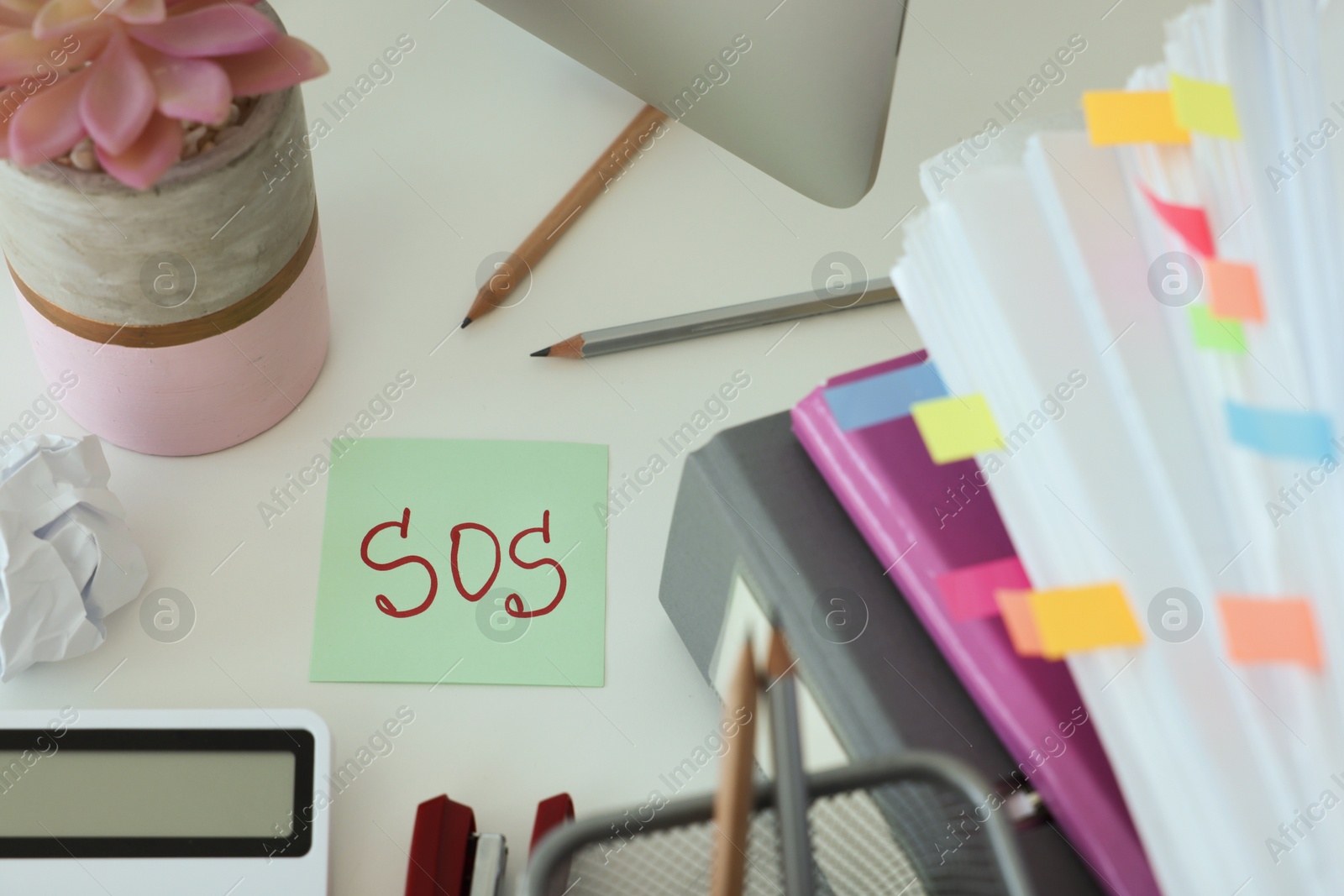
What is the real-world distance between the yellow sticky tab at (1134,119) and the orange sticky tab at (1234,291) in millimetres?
70

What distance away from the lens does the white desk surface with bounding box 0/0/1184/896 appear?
0.57 meters

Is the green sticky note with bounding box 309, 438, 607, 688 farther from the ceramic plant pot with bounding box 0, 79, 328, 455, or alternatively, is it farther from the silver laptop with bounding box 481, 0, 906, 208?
the silver laptop with bounding box 481, 0, 906, 208

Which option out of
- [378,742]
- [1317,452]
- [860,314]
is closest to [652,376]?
[860,314]

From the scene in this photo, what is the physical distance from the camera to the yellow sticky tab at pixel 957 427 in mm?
458

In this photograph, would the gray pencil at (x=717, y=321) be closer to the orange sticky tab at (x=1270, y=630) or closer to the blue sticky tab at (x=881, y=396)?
the blue sticky tab at (x=881, y=396)

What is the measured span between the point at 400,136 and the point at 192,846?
0.44 metres

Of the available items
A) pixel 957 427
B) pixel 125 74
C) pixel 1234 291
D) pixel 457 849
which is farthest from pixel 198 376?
pixel 1234 291

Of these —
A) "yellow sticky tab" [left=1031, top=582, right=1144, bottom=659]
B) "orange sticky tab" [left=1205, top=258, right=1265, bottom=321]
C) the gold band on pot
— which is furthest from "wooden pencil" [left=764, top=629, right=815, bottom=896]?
the gold band on pot

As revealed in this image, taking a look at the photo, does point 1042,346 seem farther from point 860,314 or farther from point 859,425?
point 860,314

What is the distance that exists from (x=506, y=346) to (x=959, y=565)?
322 millimetres

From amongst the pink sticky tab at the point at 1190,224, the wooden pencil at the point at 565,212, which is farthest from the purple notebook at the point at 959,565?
the wooden pencil at the point at 565,212

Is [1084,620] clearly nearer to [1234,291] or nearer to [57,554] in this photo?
[1234,291]

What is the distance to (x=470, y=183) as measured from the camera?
74 centimetres

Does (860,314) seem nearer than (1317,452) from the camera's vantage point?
No
